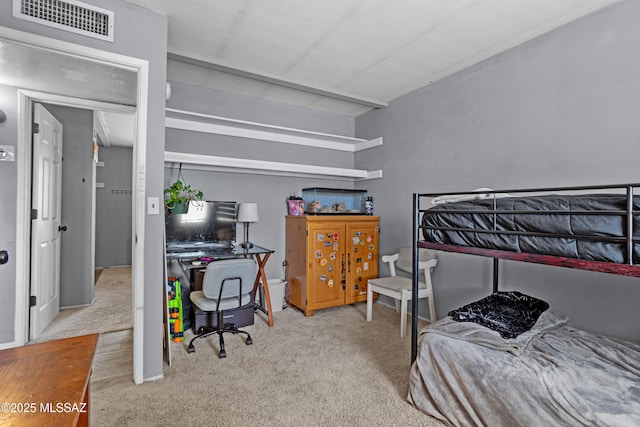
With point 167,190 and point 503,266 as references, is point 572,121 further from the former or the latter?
point 167,190

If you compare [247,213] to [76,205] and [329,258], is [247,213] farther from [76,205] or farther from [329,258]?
[76,205]

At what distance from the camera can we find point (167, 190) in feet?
10.0

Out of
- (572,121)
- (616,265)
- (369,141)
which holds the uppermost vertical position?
(369,141)

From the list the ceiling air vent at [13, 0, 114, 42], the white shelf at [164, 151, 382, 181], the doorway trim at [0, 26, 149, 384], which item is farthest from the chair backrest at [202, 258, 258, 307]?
the ceiling air vent at [13, 0, 114, 42]

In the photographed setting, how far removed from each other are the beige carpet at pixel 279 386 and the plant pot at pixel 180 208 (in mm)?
1249

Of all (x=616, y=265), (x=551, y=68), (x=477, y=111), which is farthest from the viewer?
(x=477, y=111)

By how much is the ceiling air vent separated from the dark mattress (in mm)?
2422

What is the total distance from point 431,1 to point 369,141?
2114mm

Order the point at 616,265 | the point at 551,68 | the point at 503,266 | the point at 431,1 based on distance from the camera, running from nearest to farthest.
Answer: the point at 616,265 → the point at 431,1 → the point at 551,68 → the point at 503,266

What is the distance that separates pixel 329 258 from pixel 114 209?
15.5 ft

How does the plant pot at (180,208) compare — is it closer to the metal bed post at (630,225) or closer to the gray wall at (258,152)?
the gray wall at (258,152)

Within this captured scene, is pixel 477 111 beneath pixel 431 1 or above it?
beneath

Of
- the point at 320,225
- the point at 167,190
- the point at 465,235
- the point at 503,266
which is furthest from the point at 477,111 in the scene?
the point at 167,190

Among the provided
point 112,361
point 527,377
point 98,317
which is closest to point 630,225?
point 527,377
